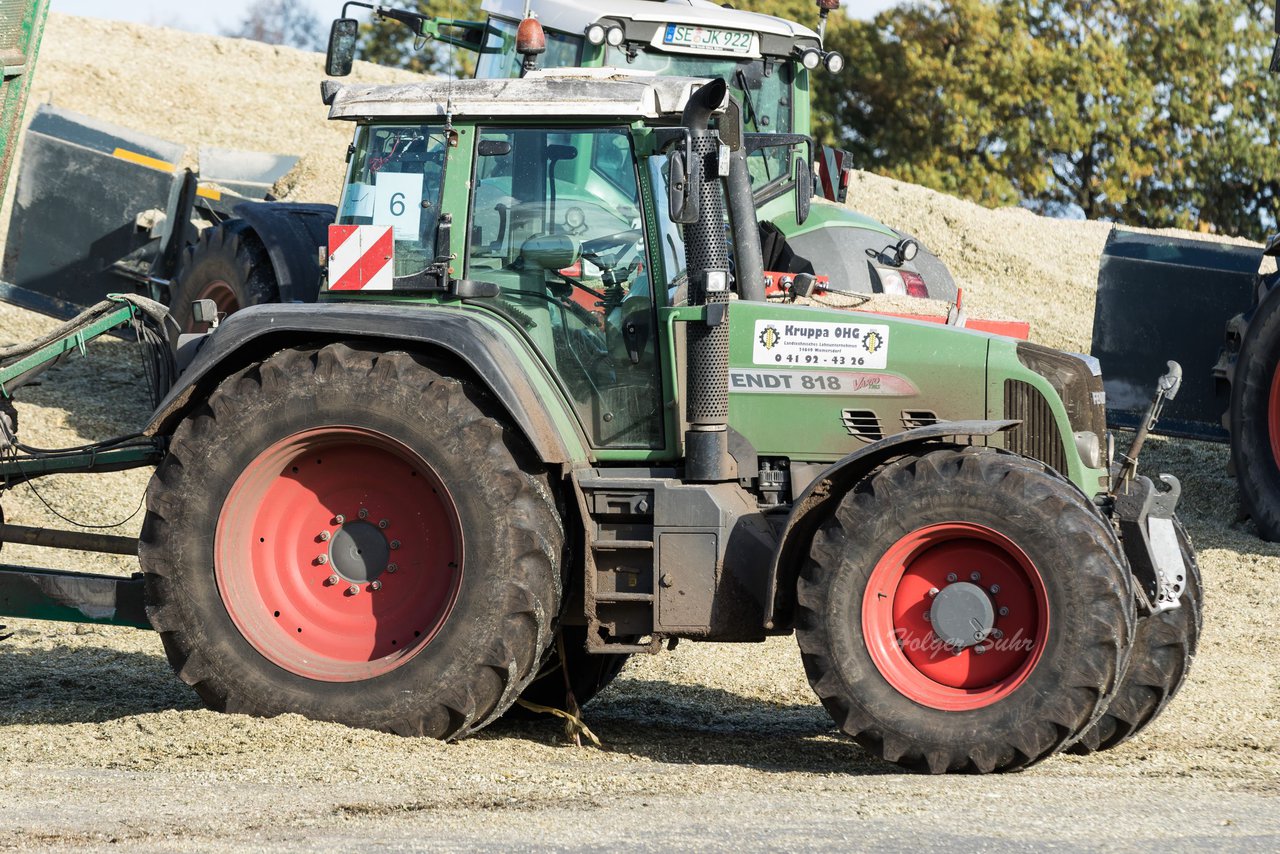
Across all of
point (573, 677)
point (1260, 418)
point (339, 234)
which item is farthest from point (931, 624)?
point (1260, 418)

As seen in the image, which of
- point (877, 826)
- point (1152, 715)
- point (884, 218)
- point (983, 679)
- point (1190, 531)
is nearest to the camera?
point (877, 826)

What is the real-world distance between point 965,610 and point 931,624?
13 cm

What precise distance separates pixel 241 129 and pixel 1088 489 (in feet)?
52.6

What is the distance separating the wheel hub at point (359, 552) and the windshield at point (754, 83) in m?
5.35

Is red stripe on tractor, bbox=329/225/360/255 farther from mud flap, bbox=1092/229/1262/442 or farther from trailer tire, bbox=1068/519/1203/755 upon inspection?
mud flap, bbox=1092/229/1262/442

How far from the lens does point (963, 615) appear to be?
5.53m

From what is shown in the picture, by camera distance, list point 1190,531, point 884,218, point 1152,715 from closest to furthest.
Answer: point 1152,715
point 1190,531
point 884,218

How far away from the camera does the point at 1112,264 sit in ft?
36.2

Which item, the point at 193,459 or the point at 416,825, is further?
the point at 193,459

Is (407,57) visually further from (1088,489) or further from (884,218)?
(1088,489)

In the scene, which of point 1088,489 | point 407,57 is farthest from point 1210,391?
point 407,57

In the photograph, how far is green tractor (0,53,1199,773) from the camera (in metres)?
5.59

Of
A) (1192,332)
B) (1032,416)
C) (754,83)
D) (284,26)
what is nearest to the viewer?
(1032,416)

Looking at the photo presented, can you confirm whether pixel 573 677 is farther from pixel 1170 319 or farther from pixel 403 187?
pixel 1170 319
